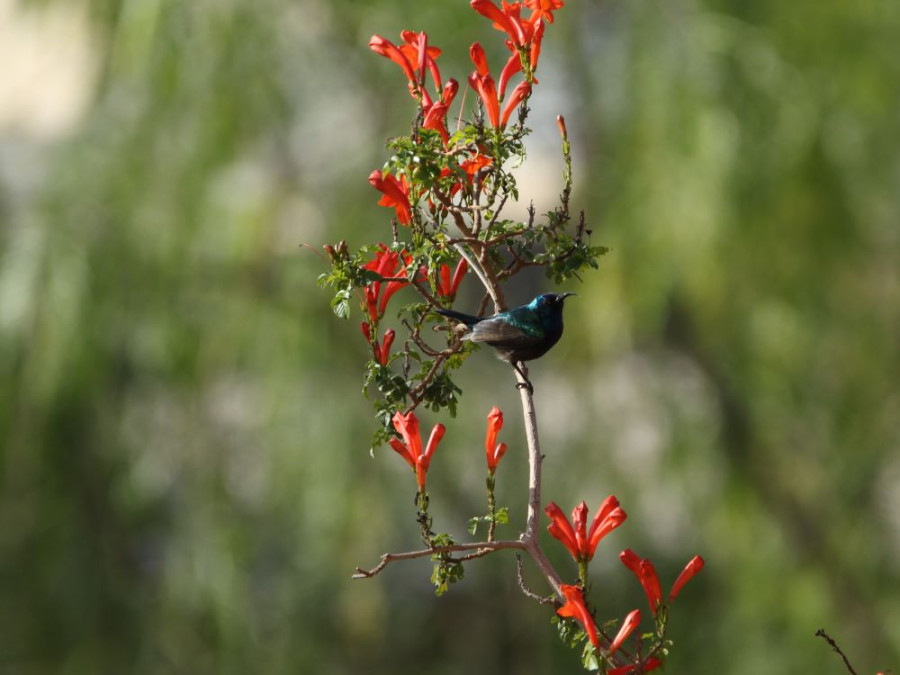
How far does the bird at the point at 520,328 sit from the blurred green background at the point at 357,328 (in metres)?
2.08

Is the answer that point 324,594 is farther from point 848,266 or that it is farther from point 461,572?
point 461,572

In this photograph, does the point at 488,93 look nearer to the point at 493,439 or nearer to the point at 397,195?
the point at 397,195

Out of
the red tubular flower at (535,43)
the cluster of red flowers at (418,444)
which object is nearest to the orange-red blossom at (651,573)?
the cluster of red flowers at (418,444)

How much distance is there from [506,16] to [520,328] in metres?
0.22

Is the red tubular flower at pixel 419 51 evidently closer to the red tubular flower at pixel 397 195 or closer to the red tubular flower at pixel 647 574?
the red tubular flower at pixel 397 195

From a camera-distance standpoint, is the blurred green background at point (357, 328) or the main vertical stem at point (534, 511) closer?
the main vertical stem at point (534, 511)

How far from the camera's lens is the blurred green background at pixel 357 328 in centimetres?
305

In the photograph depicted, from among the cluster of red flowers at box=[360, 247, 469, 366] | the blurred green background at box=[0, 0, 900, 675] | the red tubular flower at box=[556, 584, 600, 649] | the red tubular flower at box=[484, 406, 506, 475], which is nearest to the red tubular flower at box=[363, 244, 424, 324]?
the cluster of red flowers at box=[360, 247, 469, 366]

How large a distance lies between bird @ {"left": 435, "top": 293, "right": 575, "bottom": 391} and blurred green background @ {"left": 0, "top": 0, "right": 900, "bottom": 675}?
6.84 ft

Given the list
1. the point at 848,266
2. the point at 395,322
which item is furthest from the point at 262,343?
the point at 848,266

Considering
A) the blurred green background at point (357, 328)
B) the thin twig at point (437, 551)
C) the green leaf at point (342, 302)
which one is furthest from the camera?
the blurred green background at point (357, 328)

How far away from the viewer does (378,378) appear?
2.81 ft

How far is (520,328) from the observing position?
86cm

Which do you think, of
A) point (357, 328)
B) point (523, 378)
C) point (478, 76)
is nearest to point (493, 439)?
point (523, 378)
